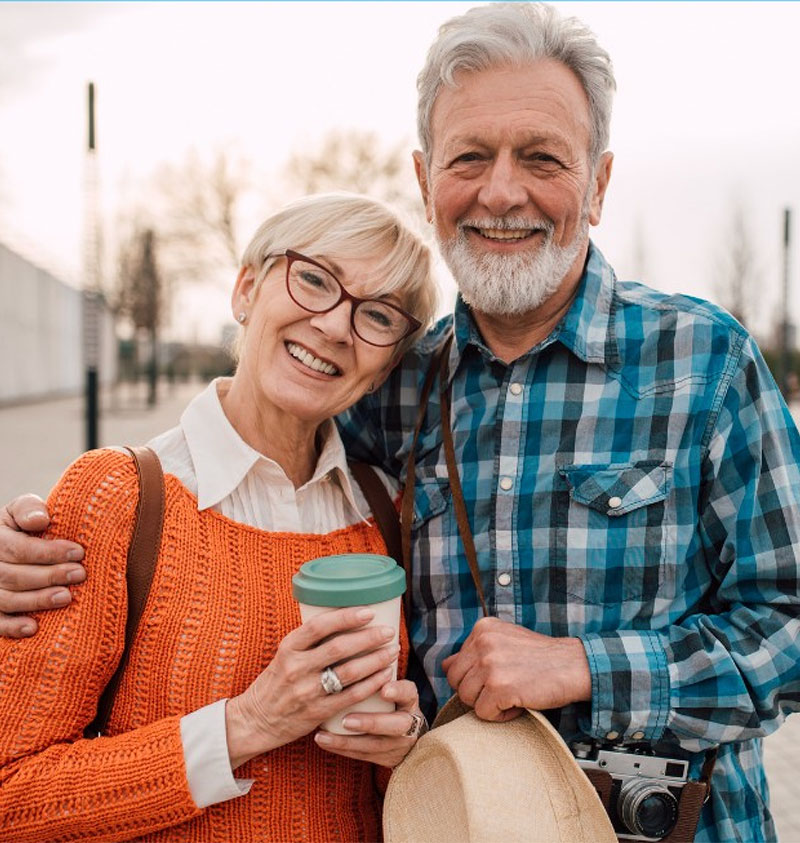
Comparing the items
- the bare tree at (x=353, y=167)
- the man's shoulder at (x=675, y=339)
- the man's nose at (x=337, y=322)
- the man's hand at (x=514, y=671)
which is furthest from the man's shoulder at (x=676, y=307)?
the bare tree at (x=353, y=167)

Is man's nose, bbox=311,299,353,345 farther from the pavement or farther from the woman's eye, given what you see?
the pavement

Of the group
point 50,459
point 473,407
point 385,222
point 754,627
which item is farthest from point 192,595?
point 50,459

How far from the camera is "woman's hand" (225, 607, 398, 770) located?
1.64m

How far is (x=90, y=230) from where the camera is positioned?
6.43 meters

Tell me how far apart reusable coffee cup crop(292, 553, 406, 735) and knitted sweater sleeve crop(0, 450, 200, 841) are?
40 centimetres

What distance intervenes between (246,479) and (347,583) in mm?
606

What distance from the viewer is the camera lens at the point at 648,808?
193 centimetres

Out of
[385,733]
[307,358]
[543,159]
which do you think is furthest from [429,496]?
[543,159]

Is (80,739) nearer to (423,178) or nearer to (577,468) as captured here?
(577,468)

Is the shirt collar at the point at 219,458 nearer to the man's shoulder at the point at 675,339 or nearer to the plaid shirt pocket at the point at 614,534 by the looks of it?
the plaid shirt pocket at the point at 614,534

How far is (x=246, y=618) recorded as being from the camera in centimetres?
195

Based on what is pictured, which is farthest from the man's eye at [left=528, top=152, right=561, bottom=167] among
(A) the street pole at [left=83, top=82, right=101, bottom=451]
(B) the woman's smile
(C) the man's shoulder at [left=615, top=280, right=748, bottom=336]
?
(A) the street pole at [left=83, top=82, right=101, bottom=451]

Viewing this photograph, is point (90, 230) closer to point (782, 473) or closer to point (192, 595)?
point (192, 595)

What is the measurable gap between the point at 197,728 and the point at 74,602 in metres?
0.39
